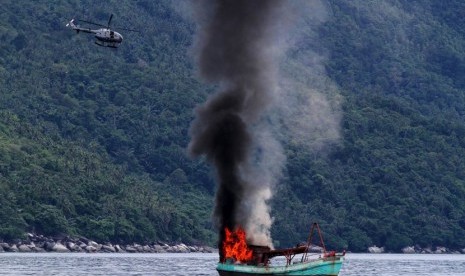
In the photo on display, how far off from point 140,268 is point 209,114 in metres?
57.5

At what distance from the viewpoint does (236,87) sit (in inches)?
5527

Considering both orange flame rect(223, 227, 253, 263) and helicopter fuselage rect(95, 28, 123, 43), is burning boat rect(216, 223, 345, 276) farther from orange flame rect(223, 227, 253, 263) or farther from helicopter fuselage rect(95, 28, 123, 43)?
helicopter fuselage rect(95, 28, 123, 43)

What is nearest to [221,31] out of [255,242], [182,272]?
[255,242]

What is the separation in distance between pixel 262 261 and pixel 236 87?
19.0m

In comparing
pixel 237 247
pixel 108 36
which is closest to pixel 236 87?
pixel 237 247

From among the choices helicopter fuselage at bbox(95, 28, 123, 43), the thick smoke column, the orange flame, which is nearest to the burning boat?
the orange flame

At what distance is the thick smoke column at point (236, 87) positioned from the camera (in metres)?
139

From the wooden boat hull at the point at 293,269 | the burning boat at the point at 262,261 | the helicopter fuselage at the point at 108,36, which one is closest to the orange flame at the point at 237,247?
the burning boat at the point at 262,261

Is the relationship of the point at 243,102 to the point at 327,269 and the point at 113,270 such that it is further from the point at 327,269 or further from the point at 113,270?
the point at 113,270

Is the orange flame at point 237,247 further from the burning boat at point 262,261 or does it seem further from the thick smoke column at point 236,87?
the thick smoke column at point 236,87

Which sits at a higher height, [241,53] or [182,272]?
[241,53]

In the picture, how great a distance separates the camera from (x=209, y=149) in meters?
140

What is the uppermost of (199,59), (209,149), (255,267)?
(199,59)

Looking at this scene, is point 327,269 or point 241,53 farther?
point 241,53
